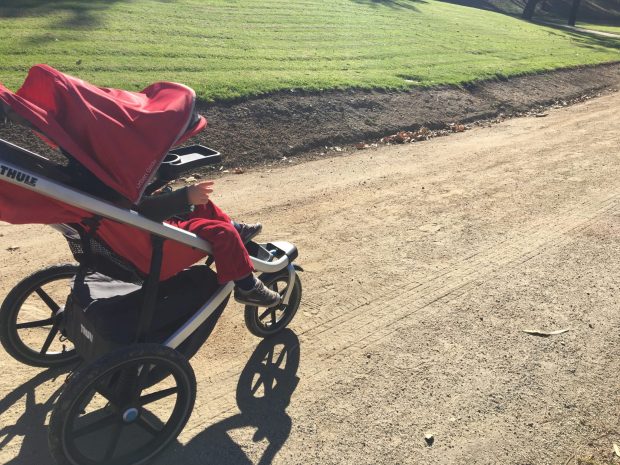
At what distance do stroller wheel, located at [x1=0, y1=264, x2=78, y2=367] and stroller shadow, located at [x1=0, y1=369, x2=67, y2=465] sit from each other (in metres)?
0.12

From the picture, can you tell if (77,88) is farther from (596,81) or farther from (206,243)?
(596,81)

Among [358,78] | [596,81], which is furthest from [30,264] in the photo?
[596,81]

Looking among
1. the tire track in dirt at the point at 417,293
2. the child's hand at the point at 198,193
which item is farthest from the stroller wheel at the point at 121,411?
the child's hand at the point at 198,193

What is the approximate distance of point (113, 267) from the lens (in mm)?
3377

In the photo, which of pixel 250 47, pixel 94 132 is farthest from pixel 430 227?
pixel 250 47

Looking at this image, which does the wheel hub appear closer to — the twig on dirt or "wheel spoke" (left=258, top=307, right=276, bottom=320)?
"wheel spoke" (left=258, top=307, right=276, bottom=320)

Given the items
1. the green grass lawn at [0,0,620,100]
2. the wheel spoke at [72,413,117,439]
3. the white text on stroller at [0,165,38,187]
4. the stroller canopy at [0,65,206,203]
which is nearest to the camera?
the white text on stroller at [0,165,38,187]

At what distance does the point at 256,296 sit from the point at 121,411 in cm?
98

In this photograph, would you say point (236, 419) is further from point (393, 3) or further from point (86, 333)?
point (393, 3)

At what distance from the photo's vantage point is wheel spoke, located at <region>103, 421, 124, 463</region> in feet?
9.76

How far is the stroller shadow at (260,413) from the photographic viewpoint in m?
3.17

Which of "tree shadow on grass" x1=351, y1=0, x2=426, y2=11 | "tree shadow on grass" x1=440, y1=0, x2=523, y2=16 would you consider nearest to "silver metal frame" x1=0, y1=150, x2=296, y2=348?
"tree shadow on grass" x1=351, y1=0, x2=426, y2=11

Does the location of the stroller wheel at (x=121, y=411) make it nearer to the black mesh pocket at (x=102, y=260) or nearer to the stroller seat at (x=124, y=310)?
the stroller seat at (x=124, y=310)

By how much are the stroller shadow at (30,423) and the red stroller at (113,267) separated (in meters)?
0.15
